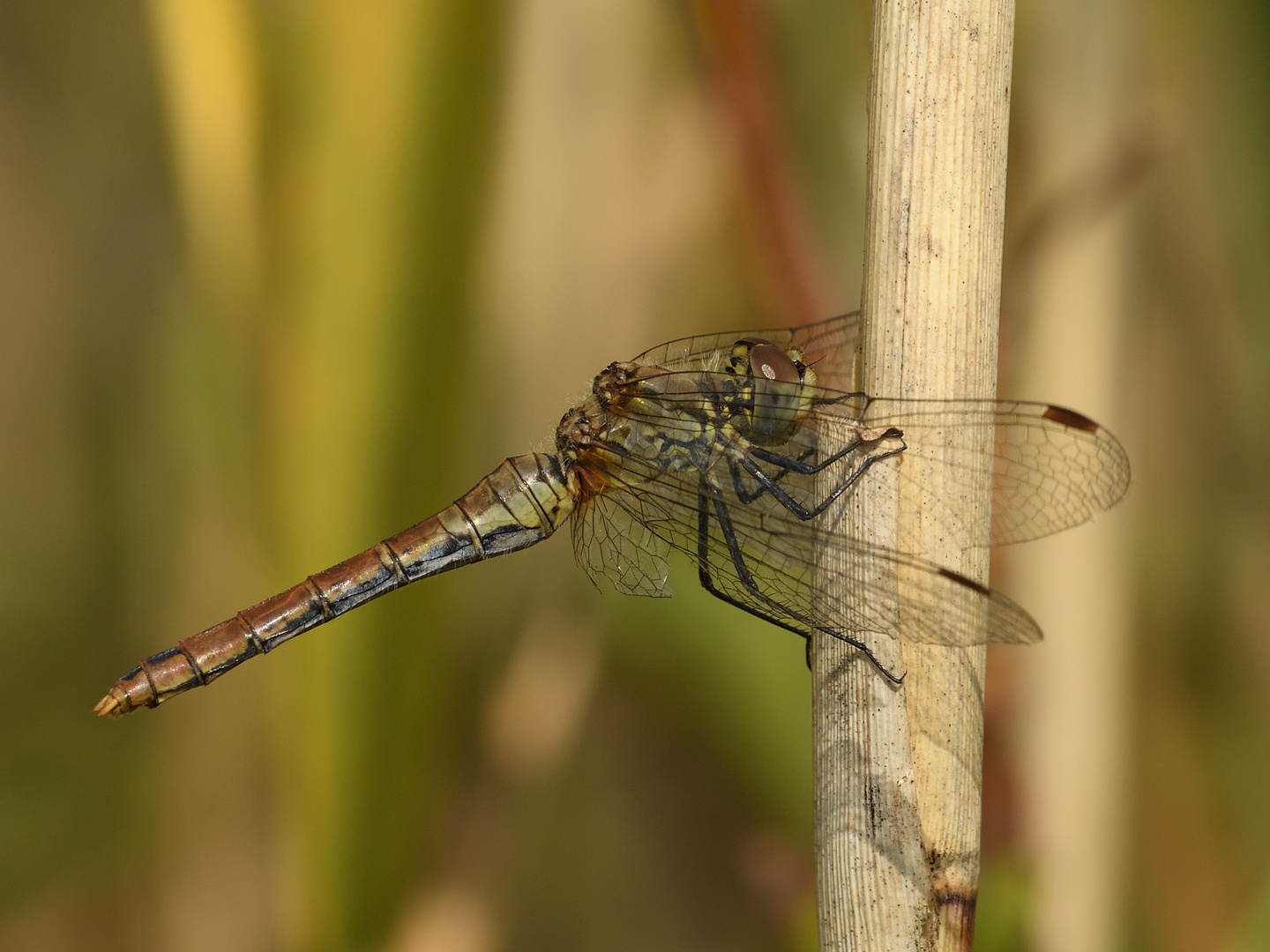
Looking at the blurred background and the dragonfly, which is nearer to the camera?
the dragonfly

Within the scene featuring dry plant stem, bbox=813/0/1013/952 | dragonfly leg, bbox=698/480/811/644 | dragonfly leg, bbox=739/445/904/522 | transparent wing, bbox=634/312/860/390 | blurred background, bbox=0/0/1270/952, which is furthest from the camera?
transparent wing, bbox=634/312/860/390

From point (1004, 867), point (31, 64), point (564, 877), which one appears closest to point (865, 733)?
point (1004, 867)

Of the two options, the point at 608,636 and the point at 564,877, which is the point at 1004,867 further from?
the point at 564,877

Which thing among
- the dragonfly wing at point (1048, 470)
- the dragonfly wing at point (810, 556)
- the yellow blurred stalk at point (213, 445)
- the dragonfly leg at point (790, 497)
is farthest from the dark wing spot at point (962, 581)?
the yellow blurred stalk at point (213, 445)

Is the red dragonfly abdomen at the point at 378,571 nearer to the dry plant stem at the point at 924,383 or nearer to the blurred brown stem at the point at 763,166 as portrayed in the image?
the blurred brown stem at the point at 763,166

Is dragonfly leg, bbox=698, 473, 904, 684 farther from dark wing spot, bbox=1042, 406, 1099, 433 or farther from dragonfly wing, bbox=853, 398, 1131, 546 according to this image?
dark wing spot, bbox=1042, 406, 1099, 433

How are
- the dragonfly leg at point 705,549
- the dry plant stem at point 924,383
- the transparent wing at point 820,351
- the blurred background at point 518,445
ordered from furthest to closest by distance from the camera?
the transparent wing at point 820,351, the dragonfly leg at point 705,549, the blurred background at point 518,445, the dry plant stem at point 924,383

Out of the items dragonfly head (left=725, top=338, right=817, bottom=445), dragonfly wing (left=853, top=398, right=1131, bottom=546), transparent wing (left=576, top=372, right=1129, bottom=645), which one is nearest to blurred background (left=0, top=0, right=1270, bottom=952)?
transparent wing (left=576, top=372, right=1129, bottom=645)
